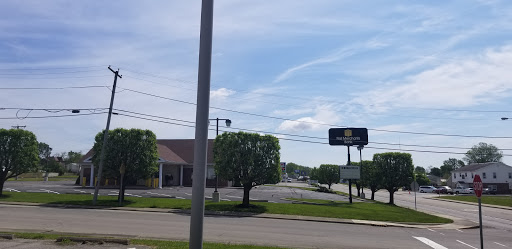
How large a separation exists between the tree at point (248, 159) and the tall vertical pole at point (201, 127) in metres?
21.0

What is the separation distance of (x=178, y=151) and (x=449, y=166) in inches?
5382

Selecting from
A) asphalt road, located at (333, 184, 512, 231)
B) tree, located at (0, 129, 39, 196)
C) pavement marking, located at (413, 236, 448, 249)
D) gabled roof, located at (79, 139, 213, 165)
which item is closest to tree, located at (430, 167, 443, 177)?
asphalt road, located at (333, 184, 512, 231)

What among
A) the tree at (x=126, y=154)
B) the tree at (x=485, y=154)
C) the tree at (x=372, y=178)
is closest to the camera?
the tree at (x=126, y=154)

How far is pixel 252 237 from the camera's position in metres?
14.4

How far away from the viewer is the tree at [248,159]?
86.0 feet

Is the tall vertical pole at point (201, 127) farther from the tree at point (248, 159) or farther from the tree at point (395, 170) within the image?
the tree at point (395, 170)

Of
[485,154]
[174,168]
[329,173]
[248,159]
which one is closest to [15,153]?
[248,159]

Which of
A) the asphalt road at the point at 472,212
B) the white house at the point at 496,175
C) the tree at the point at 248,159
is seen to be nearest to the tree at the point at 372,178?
the asphalt road at the point at 472,212

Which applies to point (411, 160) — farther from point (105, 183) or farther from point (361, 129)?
→ point (105, 183)

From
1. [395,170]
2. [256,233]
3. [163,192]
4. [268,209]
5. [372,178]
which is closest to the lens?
[256,233]

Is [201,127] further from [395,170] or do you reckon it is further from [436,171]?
[436,171]

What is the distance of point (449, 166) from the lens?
152m

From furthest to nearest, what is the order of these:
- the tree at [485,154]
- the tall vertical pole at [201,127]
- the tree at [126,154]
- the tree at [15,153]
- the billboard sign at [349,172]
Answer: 1. the tree at [485,154]
2. the billboard sign at [349,172]
3. the tree at [15,153]
4. the tree at [126,154]
5. the tall vertical pole at [201,127]

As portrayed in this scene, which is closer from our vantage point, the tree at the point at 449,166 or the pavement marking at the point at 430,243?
the pavement marking at the point at 430,243
